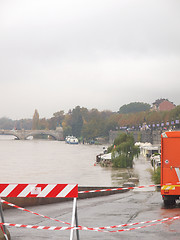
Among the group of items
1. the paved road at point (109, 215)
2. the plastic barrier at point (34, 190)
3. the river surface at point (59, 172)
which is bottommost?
the river surface at point (59, 172)

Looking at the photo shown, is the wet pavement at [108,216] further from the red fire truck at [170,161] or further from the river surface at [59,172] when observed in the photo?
the river surface at [59,172]

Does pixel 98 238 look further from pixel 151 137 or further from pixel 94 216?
pixel 151 137

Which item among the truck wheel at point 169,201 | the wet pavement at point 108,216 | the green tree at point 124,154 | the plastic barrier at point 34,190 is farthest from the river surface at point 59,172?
the plastic barrier at point 34,190

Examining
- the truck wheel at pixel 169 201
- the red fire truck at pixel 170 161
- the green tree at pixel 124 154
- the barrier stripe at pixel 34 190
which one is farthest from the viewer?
the green tree at pixel 124 154

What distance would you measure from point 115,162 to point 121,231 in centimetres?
5661

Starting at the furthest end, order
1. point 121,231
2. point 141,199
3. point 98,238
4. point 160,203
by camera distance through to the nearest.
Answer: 1. point 141,199
2. point 160,203
3. point 121,231
4. point 98,238

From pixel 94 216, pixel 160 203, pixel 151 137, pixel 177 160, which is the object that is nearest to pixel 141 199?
pixel 160 203

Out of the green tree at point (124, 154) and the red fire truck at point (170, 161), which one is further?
the green tree at point (124, 154)

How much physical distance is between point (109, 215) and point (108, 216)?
0.83 feet

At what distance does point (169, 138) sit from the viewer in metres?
16.8

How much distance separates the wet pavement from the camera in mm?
11227

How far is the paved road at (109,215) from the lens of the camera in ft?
36.8

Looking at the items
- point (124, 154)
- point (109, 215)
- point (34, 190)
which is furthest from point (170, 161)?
point (124, 154)

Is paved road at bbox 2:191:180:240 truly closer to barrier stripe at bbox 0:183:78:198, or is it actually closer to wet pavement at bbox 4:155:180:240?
wet pavement at bbox 4:155:180:240
